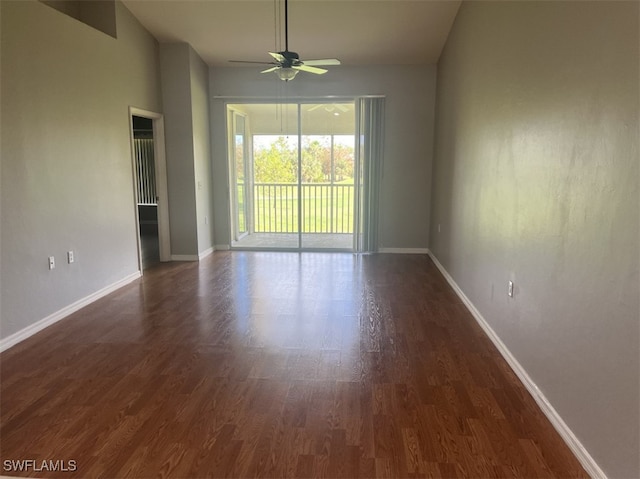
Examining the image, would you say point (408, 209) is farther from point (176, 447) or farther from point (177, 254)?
point (176, 447)

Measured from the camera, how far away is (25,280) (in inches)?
128

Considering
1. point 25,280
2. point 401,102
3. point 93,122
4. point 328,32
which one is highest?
A: point 328,32

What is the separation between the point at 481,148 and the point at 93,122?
3.68 metres

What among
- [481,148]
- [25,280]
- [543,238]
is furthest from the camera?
[481,148]

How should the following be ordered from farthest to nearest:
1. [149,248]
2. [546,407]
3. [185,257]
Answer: [149,248] < [185,257] < [546,407]

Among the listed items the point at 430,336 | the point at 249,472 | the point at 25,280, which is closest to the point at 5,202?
the point at 25,280

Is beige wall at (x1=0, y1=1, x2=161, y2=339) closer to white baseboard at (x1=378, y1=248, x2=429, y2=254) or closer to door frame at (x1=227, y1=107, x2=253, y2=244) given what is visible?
door frame at (x1=227, y1=107, x2=253, y2=244)

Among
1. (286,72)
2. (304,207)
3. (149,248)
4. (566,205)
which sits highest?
(286,72)

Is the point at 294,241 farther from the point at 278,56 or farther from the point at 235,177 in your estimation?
the point at 278,56

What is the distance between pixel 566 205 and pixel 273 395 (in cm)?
188

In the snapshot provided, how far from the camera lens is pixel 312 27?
500 cm

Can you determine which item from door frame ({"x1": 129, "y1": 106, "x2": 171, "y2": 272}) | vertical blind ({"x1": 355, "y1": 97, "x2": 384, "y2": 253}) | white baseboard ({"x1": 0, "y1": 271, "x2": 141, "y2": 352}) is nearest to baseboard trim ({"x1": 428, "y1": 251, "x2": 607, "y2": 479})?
vertical blind ({"x1": 355, "y1": 97, "x2": 384, "y2": 253})

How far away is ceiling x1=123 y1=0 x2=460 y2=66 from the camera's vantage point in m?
4.61

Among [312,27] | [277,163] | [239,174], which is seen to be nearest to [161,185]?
[239,174]
